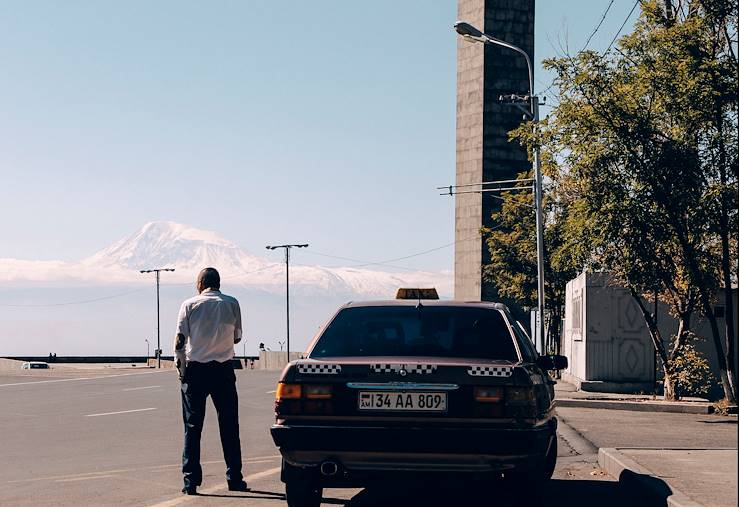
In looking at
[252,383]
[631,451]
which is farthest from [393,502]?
[252,383]

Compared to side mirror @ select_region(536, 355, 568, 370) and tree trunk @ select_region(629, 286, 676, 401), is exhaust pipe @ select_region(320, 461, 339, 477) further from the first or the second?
tree trunk @ select_region(629, 286, 676, 401)

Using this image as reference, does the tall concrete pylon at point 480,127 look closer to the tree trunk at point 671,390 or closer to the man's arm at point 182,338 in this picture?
the tree trunk at point 671,390

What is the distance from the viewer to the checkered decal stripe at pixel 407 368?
294 inches

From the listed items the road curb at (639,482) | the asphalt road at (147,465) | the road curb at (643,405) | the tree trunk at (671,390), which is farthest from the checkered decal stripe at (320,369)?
the tree trunk at (671,390)

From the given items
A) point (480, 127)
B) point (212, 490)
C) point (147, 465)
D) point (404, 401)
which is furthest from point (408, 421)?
point (480, 127)

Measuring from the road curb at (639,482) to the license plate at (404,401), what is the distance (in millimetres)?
2050

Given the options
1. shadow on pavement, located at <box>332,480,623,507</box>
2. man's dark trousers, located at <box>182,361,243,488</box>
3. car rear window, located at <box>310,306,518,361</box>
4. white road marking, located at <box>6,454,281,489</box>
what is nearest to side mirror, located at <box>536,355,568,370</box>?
car rear window, located at <box>310,306,518,361</box>

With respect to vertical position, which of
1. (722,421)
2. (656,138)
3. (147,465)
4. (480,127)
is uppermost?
(480,127)

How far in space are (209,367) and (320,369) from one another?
214 cm

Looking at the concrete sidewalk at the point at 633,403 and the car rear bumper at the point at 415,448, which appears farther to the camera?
the concrete sidewalk at the point at 633,403

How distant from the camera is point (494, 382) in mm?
7410

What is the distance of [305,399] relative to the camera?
7.48m

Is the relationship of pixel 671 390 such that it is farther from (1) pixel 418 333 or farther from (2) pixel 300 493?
(2) pixel 300 493

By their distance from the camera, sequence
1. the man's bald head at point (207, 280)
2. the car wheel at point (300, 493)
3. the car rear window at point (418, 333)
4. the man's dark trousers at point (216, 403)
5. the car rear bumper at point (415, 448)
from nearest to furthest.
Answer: the car rear bumper at point (415, 448), the car wheel at point (300, 493), the car rear window at point (418, 333), the man's dark trousers at point (216, 403), the man's bald head at point (207, 280)
